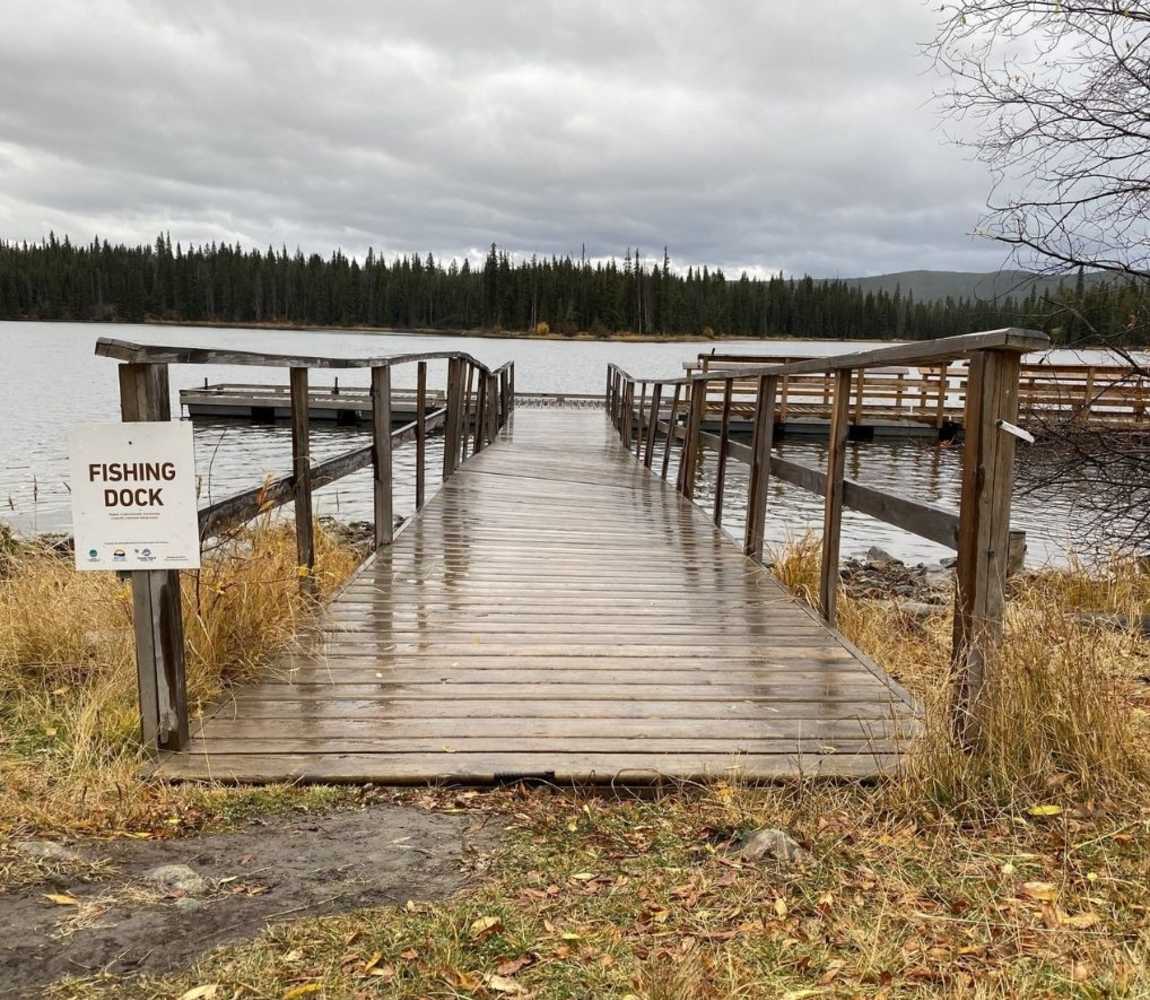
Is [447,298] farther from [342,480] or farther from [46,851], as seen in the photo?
[46,851]

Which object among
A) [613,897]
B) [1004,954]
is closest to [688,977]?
[613,897]

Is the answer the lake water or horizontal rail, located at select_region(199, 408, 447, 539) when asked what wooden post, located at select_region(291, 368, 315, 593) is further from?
the lake water

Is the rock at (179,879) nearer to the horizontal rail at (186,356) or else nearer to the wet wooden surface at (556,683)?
the wet wooden surface at (556,683)

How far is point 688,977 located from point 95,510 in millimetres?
2118

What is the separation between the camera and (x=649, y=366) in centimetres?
5741

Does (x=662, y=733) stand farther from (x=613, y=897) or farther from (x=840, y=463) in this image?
(x=840, y=463)

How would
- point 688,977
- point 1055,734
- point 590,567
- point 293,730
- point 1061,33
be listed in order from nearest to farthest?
point 688,977 < point 1055,734 < point 293,730 < point 1061,33 < point 590,567

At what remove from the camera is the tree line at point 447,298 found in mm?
105688

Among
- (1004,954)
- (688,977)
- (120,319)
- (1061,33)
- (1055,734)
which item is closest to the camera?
(688,977)

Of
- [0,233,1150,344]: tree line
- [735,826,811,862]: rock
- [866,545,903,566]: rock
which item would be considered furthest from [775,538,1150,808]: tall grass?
[0,233,1150,344]: tree line

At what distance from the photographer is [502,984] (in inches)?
71.5

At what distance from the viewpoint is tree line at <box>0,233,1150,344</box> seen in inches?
4161

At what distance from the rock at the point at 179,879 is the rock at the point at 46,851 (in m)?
0.22

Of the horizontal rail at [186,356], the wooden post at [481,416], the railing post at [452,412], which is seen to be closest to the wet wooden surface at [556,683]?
the horizontal rail at [186,356]
